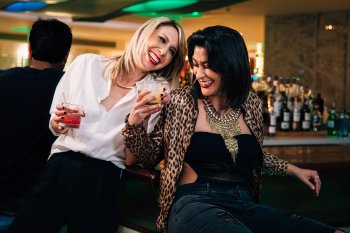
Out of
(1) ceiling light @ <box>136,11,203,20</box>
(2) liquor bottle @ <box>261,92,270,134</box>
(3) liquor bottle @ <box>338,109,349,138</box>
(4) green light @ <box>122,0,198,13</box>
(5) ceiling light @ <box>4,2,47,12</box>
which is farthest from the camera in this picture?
(1) ceiling light @ <box>136,11,203,20</box>

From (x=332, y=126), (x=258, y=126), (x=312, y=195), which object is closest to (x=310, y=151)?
(x=312, y=195)

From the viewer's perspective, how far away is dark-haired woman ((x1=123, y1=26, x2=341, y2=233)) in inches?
91.4

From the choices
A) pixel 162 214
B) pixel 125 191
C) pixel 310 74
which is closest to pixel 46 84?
pixel 125 191

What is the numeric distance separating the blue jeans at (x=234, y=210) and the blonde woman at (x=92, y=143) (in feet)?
1.15

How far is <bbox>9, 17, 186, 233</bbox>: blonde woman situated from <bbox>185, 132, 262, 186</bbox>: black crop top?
285 millimetres

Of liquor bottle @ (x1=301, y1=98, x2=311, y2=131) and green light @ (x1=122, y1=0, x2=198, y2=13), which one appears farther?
green light @ (x1=122, y1=0, x2=198, y2=13)

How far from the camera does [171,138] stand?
242 centimetres

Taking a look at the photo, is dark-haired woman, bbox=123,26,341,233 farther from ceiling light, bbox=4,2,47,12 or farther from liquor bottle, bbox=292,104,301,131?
ceiling light, bbox=4,2,47,12

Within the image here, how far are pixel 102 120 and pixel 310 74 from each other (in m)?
9.96

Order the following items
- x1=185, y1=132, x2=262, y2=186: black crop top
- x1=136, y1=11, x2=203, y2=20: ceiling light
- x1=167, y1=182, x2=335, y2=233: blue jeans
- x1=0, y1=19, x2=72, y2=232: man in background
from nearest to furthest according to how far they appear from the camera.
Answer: x1=167, y1=182, x2=335, y2=233: blue jeans, x1=185, y1=132, x2=262, y2=186: black crop top, x1=0, y1=19, x2=72, y2=232: man in background, x1=136, y1=11, x2=203, y2=20: ceiling light

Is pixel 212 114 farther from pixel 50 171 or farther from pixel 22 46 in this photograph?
pixel 22 46

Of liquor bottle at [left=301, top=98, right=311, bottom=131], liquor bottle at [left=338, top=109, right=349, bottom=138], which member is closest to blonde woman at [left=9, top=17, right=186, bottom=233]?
liquor bottle at [left=301, top=98, right=311, bottom=131]

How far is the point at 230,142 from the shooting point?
7.87 ft

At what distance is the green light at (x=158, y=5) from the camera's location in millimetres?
10188
